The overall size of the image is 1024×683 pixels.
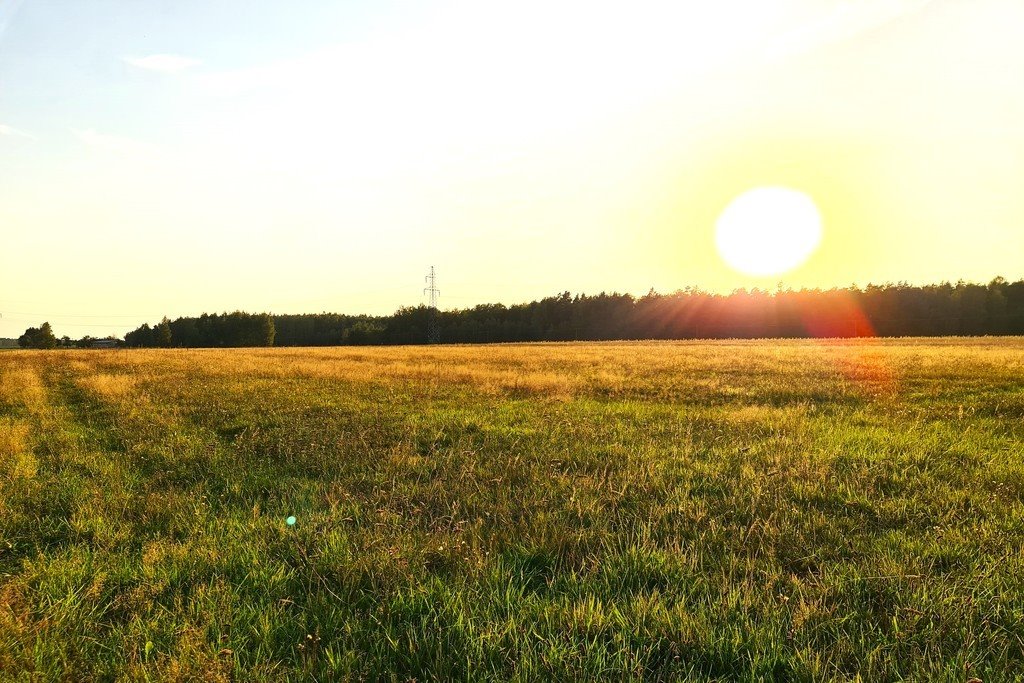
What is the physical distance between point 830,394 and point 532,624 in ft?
42.4

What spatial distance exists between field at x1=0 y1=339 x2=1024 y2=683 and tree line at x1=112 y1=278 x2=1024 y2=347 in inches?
3373

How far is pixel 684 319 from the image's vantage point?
97250 mm

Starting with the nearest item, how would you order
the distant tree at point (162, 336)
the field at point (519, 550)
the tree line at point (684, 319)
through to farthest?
the field at point (519, 550)
the tree line at point (684, 319)
the distant tree at point (162, 336)

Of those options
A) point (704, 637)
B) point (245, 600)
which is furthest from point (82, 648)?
point (704, 637)

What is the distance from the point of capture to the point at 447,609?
3.51 metres

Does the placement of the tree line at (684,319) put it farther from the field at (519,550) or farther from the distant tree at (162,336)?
the field at (519,550)

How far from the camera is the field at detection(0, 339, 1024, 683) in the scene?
309cm

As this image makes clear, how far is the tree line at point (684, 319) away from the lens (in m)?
83.1

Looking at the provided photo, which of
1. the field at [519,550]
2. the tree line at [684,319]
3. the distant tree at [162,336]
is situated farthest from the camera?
the distant tree at [162,336]

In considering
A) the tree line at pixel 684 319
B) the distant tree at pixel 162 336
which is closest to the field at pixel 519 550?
the tree line at pixel 684 319

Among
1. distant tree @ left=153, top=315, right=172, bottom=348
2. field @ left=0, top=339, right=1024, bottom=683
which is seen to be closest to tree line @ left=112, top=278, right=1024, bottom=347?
distant tree @ left=153, top=315, right=172, bottom=348

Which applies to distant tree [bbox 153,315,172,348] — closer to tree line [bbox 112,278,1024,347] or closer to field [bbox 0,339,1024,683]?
tree line [bbox 112,278,1024,347]

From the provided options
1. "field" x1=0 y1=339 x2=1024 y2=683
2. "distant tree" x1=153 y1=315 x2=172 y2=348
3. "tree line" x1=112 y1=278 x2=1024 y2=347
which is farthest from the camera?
"distant tree" x1=153 y1=315 x2=172 y2=348

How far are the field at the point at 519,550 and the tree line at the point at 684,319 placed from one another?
281 feet
